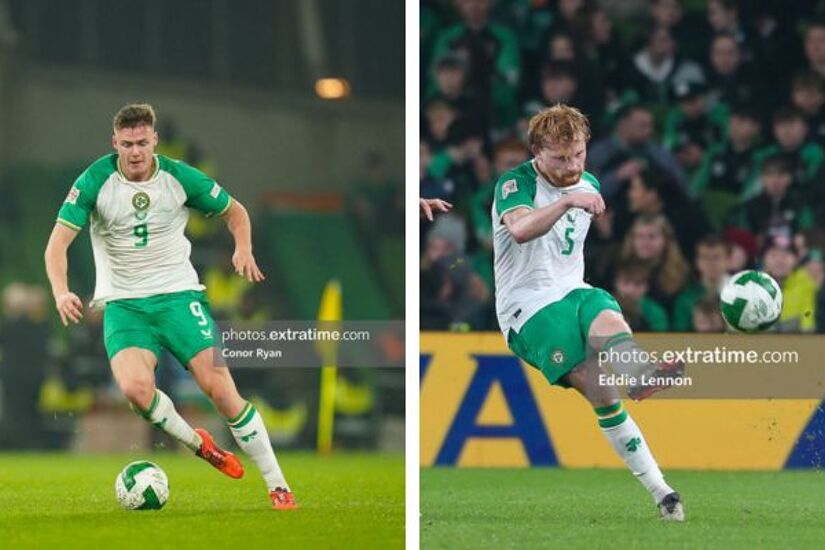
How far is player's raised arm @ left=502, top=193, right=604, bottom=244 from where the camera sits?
609 cm

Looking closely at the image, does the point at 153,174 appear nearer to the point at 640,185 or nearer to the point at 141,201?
the point at 141,201

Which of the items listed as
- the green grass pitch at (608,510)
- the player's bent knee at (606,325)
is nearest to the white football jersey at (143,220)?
the green grass pitch at (608,510)

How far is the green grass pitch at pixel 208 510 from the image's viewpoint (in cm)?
614

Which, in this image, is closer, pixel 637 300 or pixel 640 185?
pixel 637 300

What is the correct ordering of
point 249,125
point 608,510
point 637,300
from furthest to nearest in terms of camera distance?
1. point 637,300
2. point 249,125
3. point 608,510

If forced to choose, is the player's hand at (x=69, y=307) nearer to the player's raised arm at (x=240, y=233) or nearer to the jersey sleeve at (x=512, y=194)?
the player's raised arm at (x=240, y=233)

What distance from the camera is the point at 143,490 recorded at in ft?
22.2

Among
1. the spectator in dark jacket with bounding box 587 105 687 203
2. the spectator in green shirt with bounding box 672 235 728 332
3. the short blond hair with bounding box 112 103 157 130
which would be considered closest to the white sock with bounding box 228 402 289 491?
the short blond hair with bounding box 112 103 157 130

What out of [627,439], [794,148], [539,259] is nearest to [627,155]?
[794,148]

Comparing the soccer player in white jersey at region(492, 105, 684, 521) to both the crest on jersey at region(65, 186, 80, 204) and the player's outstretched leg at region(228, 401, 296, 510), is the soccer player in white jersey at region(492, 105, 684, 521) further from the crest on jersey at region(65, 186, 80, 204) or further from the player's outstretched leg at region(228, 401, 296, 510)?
the crest on jersey at region(65, 186, 80, 204)

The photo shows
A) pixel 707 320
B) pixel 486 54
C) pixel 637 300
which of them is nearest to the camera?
pixel 707 320

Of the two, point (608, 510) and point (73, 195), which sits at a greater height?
point (73, 195)

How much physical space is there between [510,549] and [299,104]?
251 centimetres

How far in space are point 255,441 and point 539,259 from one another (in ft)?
3.75
